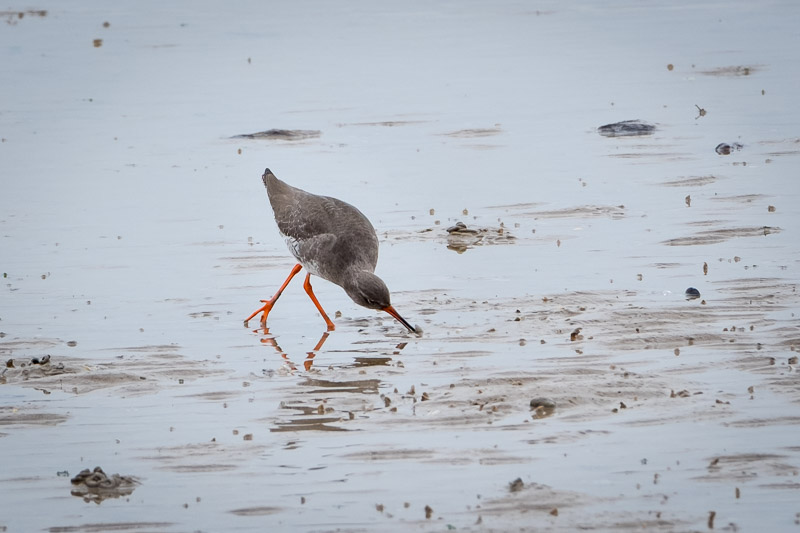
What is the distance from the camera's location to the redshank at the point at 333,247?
35.8ft

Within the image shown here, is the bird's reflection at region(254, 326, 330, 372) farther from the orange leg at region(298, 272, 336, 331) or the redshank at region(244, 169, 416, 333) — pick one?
the redshank at region(244, 169, 416, 333)

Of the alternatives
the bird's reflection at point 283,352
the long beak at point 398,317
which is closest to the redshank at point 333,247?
the long beak at point 398,317

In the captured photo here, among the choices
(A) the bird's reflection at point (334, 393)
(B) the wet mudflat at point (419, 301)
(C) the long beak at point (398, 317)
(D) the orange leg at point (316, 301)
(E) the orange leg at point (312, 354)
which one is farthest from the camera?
(D) the orange leg at point (316, 301)

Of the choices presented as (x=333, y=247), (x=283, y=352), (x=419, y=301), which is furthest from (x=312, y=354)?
(x=419, y=301)

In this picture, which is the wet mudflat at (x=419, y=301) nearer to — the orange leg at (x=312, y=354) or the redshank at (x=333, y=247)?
the orange leg at (x=312, y=354)

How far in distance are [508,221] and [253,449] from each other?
703 centimetres

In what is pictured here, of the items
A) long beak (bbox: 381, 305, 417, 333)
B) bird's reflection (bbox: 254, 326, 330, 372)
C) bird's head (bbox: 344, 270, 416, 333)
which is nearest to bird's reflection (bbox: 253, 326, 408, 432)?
bird's reflection (bbox: 254, 326, 330, 372)

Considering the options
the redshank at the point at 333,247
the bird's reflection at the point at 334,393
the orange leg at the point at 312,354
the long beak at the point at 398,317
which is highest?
the redshank at the point at 333,247

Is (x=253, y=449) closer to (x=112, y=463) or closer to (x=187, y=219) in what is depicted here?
(x=112, y=463)

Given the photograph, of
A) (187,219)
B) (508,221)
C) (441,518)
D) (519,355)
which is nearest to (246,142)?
(187,219)

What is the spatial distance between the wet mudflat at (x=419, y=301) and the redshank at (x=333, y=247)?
37cm

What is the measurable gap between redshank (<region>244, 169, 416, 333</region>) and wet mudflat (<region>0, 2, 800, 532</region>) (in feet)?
1.21

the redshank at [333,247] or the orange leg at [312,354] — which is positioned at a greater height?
the redshank at [333,247]

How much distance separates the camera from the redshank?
10914mm
